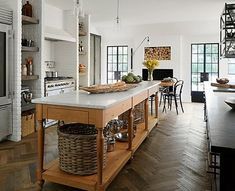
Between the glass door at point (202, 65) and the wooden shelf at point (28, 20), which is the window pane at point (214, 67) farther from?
the wooden shelf at point (28, 20)

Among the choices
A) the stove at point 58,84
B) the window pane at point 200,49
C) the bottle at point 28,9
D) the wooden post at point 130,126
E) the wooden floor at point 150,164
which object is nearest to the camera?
the wooden floor at point 150,164

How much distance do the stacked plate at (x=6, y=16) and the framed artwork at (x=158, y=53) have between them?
604 cm

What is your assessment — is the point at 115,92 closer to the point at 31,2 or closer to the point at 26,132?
the point at 26,132

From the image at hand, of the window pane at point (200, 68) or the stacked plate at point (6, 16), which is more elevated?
the stacked plate at point (6, 16)

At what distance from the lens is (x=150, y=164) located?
3162mm

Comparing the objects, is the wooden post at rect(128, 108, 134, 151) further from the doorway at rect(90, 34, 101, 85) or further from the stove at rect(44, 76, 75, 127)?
the doorway at rect(90, 34, 101, 85)

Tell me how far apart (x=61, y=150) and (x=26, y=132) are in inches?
82.3

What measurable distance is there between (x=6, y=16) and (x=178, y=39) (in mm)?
6349

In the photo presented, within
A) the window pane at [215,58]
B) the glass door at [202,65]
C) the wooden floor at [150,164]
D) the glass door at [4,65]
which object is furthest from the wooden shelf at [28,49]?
the window pane at [215,58]

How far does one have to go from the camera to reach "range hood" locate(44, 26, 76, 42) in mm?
5540

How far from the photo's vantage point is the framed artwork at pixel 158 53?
9062 mm

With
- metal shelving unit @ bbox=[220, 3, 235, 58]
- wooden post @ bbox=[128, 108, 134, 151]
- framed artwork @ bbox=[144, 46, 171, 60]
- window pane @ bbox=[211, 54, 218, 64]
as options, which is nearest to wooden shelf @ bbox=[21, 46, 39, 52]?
wooden post @ bbox=[128, 108, 134, 151]

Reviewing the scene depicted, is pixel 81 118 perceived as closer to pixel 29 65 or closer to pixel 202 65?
pixel 29 65

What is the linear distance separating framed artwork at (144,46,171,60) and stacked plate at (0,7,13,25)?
19.8 ft
